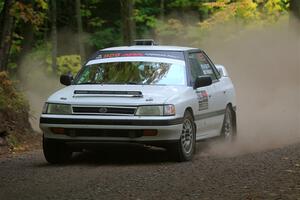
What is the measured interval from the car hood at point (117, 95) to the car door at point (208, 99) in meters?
0.81

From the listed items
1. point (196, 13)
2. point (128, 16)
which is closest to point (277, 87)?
point (128, 16)

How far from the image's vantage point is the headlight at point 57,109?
399 inches

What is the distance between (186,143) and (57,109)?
205 cm

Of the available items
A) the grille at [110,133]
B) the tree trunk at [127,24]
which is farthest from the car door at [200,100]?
the tree trunk at [127,24]

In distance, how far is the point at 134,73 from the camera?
1104 cm

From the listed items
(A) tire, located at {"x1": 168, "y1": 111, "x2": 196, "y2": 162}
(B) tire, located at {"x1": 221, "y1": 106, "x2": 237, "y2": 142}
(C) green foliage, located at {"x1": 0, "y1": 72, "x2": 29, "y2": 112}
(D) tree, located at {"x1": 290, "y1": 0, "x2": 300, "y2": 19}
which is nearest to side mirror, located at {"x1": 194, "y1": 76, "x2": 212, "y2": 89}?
(A) tire, located at {"x1": 168, "y1": 111, "x2": 196, "y2": 162}

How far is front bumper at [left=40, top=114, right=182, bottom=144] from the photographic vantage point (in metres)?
9.85

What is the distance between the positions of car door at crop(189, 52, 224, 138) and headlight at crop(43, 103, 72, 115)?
85.0 inches

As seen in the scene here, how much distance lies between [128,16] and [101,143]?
13.0 m

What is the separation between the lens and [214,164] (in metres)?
9.88

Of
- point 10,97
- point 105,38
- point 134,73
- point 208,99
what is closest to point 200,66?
point 208,99

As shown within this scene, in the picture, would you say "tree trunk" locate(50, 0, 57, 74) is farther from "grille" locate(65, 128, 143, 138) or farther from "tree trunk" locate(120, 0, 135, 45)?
"grille" locate(65, 128, 143, 138)

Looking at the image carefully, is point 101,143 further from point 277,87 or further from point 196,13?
point 196,13

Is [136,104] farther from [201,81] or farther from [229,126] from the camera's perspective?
[229,126]
